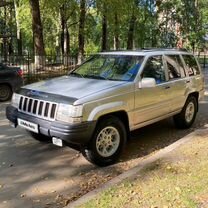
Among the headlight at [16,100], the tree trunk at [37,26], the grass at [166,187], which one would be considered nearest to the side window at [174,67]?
the grass at [166,187]

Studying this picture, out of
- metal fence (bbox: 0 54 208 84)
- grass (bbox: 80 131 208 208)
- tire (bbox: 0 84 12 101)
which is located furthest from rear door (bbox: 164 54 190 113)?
metal fence (bbox: 0 54 208 84)

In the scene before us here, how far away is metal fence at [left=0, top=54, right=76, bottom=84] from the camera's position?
14938 millimetres

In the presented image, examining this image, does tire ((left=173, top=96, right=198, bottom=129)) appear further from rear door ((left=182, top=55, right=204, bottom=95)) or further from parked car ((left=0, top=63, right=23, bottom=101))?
parked car ((left=0, top=63, right=23, bottom=101))

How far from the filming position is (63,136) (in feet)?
16.9

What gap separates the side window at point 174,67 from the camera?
7.32m

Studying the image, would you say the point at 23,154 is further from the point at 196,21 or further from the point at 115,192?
the point at 196,21

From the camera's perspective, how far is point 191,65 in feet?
27.1

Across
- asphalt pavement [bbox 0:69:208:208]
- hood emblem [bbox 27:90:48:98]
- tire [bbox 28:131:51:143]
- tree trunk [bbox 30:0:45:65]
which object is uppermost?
tree trunk [bbox 30:0:45:65]

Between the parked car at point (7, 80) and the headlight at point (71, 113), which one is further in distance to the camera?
the parked car at point (7, 80)

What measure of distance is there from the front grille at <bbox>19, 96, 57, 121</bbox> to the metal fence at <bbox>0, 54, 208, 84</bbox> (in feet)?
28.9

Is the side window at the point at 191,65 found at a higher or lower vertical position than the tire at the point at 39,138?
higher

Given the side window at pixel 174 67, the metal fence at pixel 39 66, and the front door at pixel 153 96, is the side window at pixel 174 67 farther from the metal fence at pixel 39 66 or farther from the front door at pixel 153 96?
the metal fence at pixel 39 66

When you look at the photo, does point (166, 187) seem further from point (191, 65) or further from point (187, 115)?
point (191, 65)

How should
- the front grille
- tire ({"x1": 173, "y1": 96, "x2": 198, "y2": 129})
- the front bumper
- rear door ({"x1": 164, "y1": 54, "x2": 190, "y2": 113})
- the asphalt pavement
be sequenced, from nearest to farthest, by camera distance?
the asphalt pavement, the front bumper, the front grille, rear door ({"x1": 164, "y1": 54, "x2": 190, "y2": 113}), tire ({"x1": 173, "y1": 96, "x2": 198, "y2": 129})
